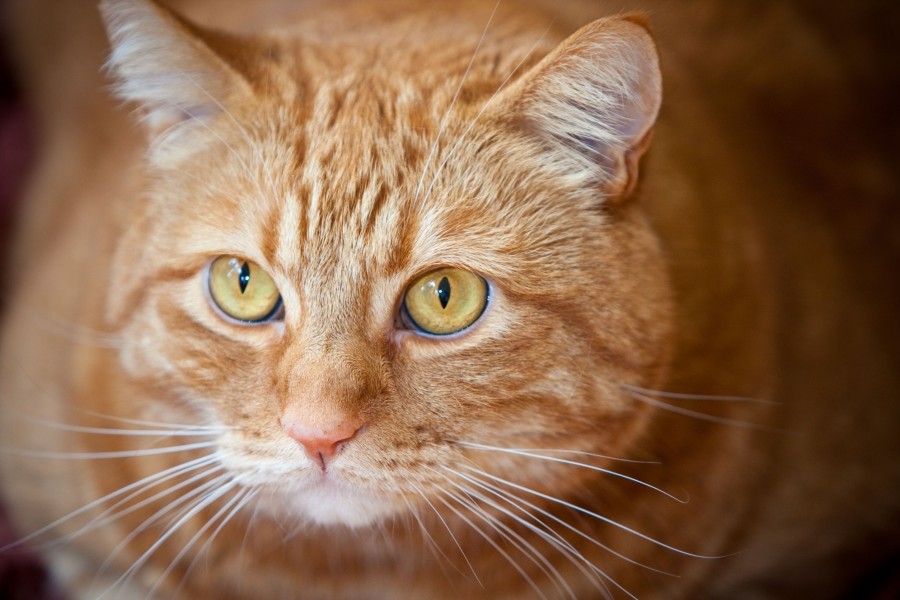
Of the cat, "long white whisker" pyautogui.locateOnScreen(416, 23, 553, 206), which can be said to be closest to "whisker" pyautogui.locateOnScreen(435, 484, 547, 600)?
the cat

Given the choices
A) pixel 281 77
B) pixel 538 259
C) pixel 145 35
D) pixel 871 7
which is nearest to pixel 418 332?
pixel 538 259

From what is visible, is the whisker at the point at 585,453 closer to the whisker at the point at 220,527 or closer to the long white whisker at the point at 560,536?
the long white whisker at the point at 560,536

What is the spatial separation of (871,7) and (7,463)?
1978mm

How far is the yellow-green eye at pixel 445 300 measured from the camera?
1131mm

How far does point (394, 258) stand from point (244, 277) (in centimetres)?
21

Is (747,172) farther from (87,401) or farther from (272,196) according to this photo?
(87,401)

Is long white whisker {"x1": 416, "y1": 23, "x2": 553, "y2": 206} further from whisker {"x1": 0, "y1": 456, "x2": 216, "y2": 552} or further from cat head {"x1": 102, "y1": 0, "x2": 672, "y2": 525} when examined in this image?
whisker {"x1": 0, "y1": 456, "x2": 216, "y2": 552}

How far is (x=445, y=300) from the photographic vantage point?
114 centimetres

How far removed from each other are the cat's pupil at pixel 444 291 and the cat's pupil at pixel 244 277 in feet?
0.84

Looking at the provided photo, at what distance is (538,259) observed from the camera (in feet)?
3.80

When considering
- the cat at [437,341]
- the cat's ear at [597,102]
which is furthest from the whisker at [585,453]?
the cat's ear at [597,102]

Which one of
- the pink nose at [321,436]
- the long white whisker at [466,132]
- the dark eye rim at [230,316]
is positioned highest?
the long white whisker at [466,132]

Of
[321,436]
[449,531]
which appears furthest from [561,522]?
[321,436]

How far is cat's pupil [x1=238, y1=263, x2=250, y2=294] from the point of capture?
117 cm
